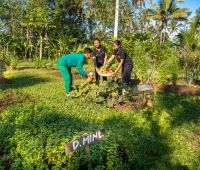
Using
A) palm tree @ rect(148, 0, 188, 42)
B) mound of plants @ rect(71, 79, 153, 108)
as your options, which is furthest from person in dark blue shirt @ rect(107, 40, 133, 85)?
palm tree @ rect(148, 0, 188, 42)

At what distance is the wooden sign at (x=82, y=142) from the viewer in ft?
13.0

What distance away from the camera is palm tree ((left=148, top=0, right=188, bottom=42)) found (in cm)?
4569

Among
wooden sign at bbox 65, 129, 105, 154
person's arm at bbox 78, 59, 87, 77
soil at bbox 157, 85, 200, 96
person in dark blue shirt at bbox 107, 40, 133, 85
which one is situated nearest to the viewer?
wooden sign at bbox 65, 129, 105, 154

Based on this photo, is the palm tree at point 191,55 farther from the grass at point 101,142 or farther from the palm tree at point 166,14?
the palm tree at point 166,14

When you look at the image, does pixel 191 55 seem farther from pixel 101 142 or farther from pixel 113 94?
pixel 101 142

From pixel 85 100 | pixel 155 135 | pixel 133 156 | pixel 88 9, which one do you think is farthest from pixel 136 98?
pixel 88 9

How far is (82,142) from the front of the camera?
13.6ft

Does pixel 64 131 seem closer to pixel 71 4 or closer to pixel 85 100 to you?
pixel 85 100

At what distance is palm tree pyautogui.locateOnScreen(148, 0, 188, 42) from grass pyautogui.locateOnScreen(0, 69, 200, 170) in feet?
126

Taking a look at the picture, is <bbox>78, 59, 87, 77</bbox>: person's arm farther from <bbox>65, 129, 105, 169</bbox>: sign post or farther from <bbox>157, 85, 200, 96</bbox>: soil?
<bbox>65, 129, 105, 169</bbox>: sign post

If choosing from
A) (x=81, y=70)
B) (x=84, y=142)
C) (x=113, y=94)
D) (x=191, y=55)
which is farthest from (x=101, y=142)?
(x=191, y=55)

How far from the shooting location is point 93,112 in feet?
26.4

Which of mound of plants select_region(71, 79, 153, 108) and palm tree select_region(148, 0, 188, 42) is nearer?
mound of plants select_region(71, 79, 153, 108)

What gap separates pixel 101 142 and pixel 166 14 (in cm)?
4361
